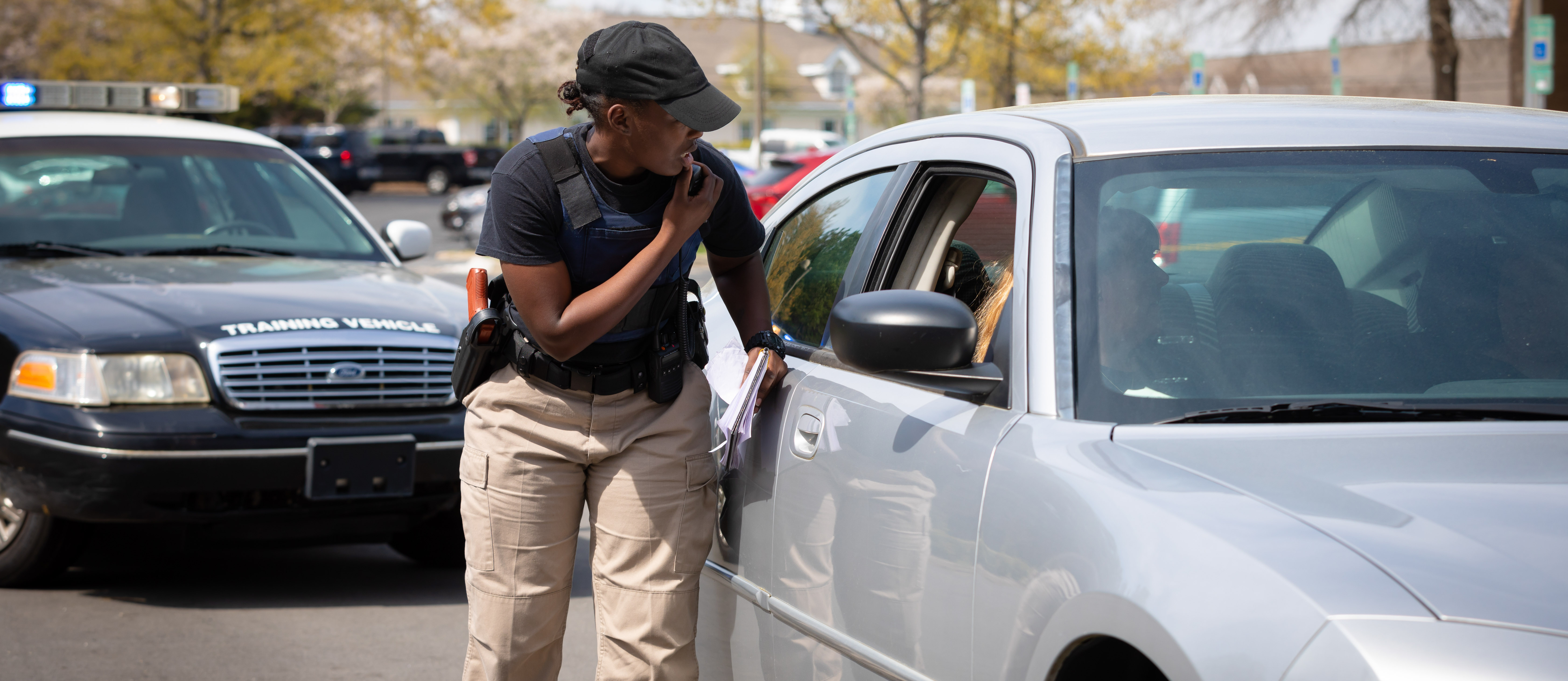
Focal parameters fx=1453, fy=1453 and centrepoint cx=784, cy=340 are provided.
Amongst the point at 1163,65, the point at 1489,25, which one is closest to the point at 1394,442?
the point at 1489,25

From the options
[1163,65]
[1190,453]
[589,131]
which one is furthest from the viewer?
[1163,65]

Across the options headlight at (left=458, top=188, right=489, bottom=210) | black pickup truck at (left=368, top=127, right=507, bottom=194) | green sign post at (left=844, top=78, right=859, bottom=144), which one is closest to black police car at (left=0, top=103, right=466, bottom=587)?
headlight at (left=458, top=188, right=489, bottom=210)

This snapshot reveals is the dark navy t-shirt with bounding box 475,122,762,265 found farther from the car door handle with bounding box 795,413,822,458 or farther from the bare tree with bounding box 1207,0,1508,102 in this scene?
the bare tree with bounding box 1207,0,1508,102

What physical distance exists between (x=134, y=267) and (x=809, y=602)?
388cm

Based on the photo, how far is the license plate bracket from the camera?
15.3ft

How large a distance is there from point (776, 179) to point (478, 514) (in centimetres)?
1767

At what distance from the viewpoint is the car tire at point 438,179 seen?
140 ft

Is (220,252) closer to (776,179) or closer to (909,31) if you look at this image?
(776,179)

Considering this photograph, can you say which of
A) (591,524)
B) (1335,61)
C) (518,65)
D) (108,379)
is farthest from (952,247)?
(518,65)

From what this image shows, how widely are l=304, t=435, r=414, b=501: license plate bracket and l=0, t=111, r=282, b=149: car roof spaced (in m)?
2.10

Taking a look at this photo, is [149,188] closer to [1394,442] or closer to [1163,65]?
[1394,442]

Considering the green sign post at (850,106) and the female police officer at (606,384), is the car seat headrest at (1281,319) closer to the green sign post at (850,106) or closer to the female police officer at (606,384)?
the female police officer at (606,384)

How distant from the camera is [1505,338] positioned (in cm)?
241

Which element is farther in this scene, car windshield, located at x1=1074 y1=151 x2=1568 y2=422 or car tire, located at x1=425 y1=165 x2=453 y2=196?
car tire, located at x1=425 y1=165 x2=453 y2=196
